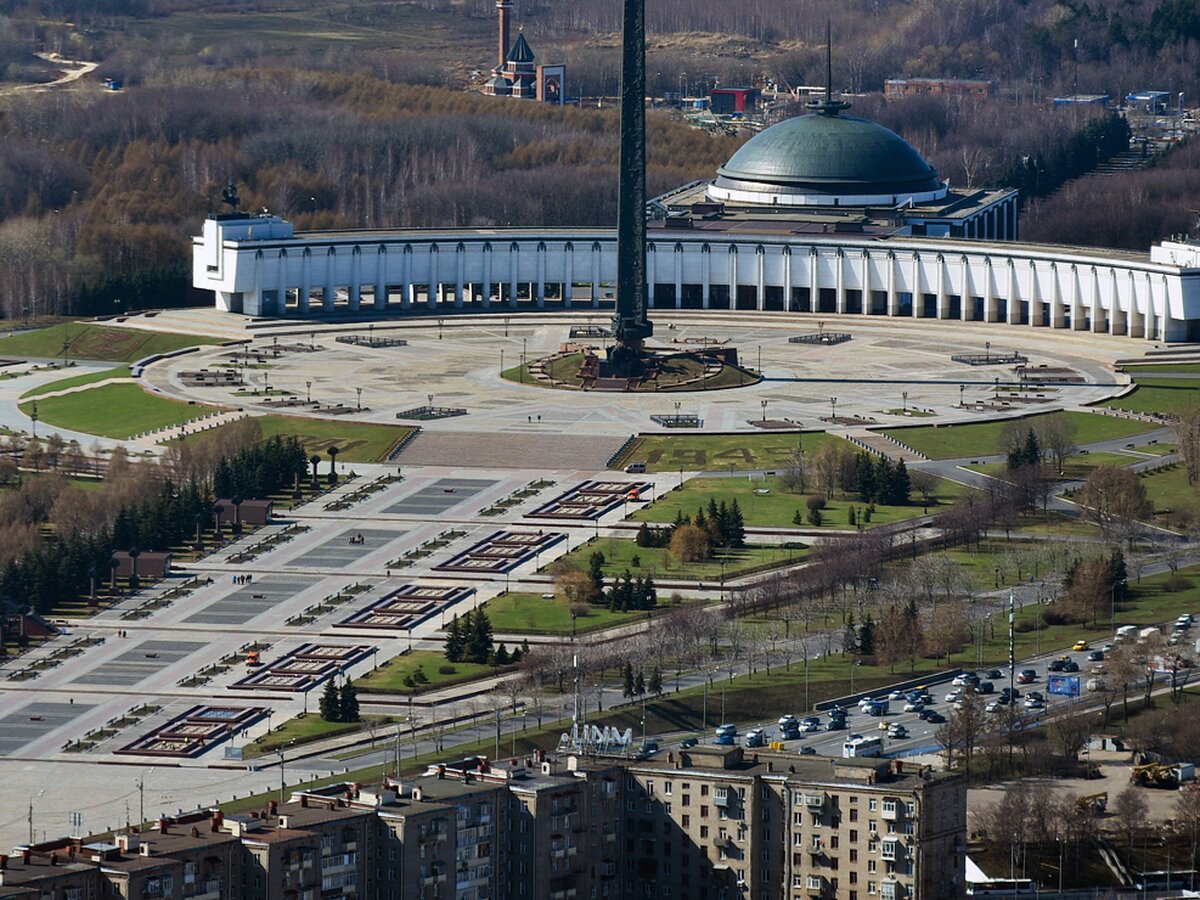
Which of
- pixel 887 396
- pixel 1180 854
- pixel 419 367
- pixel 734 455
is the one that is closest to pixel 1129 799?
pixel 1180 854

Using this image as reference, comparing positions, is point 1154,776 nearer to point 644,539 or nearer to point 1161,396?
point 644,539

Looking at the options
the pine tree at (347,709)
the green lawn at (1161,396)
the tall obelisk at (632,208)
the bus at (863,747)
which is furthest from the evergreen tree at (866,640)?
the tall obelisk at (632,208)

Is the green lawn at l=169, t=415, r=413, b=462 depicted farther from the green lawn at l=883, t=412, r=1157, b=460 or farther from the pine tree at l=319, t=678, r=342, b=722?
the pine tree at l=319, t=678, r=342, b=722

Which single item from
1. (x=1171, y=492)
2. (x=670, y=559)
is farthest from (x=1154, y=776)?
(x=1171, y=492)

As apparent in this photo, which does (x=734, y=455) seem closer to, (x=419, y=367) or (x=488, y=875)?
(x=419, y=367)

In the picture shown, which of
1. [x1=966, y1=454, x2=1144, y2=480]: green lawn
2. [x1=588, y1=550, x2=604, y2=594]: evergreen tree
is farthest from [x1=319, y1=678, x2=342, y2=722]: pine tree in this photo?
[x1=966, y1=454, x2=1144, y2=480]: green lawn
